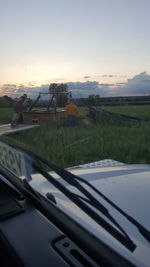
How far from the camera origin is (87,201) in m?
1.24

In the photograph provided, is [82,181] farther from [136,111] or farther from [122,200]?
[136,111]

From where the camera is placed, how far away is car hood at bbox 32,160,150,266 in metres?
1.11

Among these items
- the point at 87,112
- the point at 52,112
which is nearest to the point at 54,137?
the point at 52,112

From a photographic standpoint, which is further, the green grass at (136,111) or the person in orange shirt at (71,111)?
the green grass at (136,111)

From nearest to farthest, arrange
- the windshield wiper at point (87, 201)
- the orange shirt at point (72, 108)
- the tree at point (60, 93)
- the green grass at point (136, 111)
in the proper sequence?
the windshield wiper at point (87, 201) → the orange shirt at point (72, 108) → the tree at point (60, 93) → the green grass at point (136, 111)

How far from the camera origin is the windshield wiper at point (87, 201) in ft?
3.59

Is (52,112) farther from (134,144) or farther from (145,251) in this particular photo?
(145,251)

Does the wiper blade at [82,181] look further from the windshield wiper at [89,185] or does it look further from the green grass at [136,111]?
the green grass at [136,111]

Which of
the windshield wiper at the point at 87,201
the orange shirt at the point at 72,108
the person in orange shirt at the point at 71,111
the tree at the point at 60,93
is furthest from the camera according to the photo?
the tree at the point at 60,93

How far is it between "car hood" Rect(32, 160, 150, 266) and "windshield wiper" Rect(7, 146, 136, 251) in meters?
0.02

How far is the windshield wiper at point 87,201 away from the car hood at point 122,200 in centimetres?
2

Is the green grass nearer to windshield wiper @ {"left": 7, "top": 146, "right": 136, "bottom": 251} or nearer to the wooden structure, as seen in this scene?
the wooden structure

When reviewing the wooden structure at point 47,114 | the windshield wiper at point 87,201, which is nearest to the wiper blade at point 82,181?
the windshield wiper at point 87,201

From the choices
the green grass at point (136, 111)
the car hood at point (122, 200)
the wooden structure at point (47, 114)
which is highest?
the car hood at point (122, 200)
